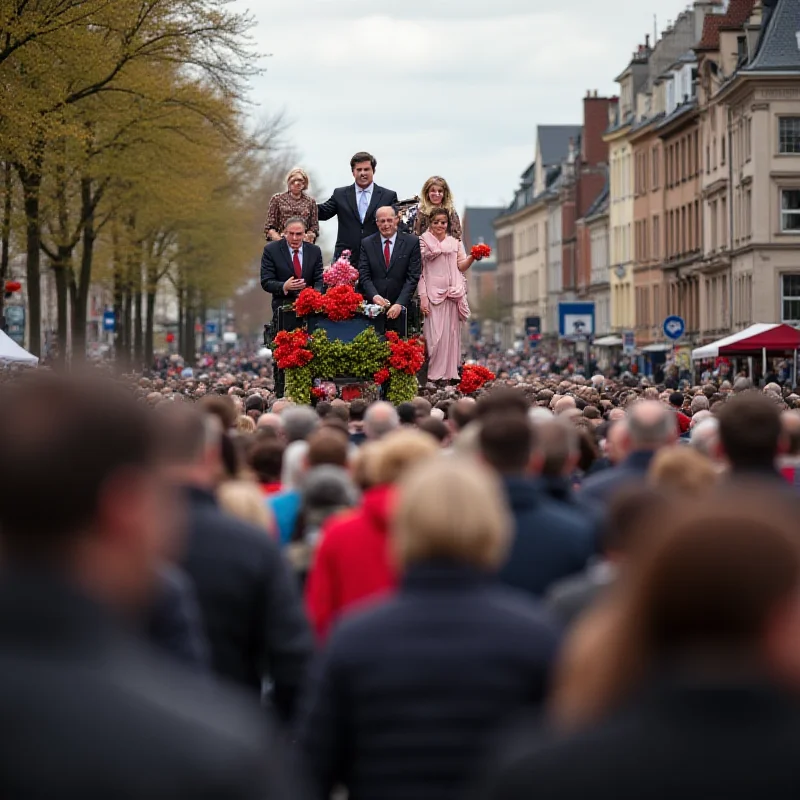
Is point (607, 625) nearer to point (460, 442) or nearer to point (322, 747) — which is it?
point (322, 747)

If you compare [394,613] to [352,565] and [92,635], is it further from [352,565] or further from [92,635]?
[352,565]

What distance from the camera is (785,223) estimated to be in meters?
73.2

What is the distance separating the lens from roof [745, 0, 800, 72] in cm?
7156

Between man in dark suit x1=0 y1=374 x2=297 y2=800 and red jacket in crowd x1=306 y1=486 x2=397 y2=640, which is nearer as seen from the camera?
man in dark suit x1=0 y1=374 x2=297 y2=800

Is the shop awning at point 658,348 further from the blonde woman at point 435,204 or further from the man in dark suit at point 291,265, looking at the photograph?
the man in dark suit at point 291,265

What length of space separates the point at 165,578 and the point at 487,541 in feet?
4.36

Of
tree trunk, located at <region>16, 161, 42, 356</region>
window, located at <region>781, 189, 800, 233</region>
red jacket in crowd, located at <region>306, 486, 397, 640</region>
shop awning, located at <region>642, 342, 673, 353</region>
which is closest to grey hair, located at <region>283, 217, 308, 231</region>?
red jacket in crowd, located at <region>306, 486, 397, 640</region>

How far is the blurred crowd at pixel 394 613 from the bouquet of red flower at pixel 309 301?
13.1 meters

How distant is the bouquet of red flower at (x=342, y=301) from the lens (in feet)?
73.8

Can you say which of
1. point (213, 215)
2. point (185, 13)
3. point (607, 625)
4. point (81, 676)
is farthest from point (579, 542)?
point (213, 215)

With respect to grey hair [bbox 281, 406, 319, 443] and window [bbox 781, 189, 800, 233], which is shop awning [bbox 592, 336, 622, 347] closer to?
window [bbox 781, 189, 800, 233]

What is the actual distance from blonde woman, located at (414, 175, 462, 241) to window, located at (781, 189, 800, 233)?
4978cm

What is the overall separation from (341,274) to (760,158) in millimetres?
51193

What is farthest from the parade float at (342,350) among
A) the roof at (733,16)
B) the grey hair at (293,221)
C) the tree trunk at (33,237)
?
the roof at (733,16)
